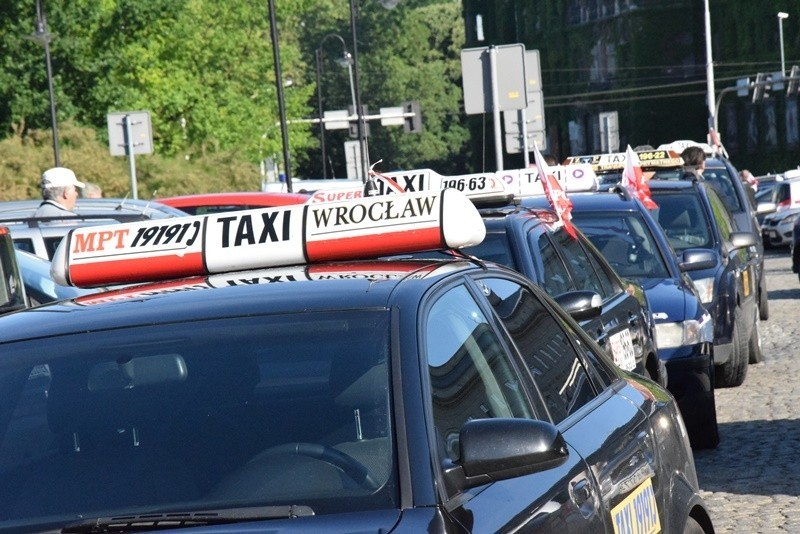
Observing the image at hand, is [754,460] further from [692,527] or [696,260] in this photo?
[692,527]

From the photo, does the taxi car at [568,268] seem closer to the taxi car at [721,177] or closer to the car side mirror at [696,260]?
the car side mirror at [696,260]

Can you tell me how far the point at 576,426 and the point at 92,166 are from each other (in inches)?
1447

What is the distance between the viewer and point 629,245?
11477 millimetres

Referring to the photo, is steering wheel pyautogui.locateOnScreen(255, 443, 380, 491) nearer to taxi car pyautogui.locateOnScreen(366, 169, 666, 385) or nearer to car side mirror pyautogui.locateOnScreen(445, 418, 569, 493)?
car side mirror pyautogui.locateOnScreen(445, 418, 569, 493)

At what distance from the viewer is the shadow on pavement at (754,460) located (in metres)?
8.97

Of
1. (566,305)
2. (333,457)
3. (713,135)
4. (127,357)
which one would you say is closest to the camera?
(333,457)

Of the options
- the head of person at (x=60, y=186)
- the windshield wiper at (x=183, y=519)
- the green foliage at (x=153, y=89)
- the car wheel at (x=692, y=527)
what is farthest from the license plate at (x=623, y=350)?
the green foliage at (x=153, y=89)

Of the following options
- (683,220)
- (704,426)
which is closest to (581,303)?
(704,426)

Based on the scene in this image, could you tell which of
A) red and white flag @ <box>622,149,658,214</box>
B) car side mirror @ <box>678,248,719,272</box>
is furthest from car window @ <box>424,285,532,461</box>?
red and white flag @ <box>622,149,658,214</box>

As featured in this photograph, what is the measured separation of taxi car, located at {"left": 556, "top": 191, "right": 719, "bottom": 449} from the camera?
404 inches

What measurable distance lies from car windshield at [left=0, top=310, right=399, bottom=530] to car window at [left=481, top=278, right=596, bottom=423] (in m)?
0.79

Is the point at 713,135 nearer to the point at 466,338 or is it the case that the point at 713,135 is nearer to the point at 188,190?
the point at 188,190

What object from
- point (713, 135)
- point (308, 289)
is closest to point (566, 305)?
point (308, 289)

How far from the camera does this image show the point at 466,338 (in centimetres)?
418
